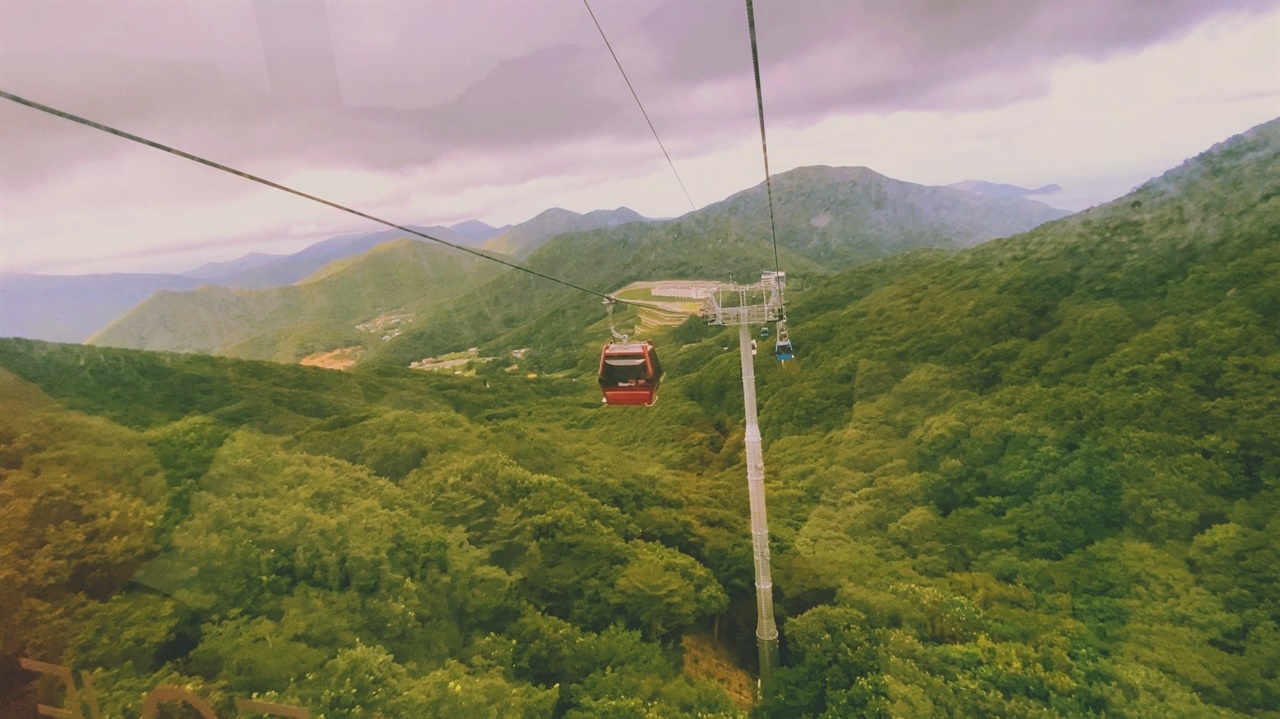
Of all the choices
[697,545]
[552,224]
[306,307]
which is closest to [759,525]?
[697,545]

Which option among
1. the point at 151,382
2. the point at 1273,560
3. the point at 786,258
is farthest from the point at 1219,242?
the point at 786,258

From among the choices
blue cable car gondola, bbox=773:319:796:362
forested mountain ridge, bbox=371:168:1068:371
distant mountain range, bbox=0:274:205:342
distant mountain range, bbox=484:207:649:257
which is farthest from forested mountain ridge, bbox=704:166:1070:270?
blue cable car gondola, bbox=773:319:796:362

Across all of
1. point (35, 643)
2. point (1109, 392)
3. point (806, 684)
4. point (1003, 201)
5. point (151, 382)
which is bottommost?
point (806, 684)

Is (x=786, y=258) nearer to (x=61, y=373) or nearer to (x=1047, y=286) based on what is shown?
(x=1047, y=286)

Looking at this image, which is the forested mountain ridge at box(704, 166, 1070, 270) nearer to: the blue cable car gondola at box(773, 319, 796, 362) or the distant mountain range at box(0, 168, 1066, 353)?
the distant mountain range at box(0, 168, 1066, 353)

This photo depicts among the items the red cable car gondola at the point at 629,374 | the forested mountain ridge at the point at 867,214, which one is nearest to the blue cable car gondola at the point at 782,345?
the red cable car gondola at the point at 629,374

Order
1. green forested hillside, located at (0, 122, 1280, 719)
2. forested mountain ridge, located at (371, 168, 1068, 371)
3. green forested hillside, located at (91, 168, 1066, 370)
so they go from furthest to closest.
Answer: forested mountain ridge, located at (371, 168, 1068, 371)
green forested hillside, located at (91, 168, 1066, 370)
green forested hillside, located at (0, 122, 1280, 719)
